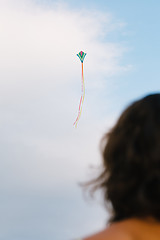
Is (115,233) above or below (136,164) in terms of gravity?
below

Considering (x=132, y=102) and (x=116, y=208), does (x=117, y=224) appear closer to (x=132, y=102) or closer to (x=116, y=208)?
(x=116, y=208)

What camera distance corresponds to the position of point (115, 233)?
2.38 m

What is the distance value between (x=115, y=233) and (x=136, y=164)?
1.32ft

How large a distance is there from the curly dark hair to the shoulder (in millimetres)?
152

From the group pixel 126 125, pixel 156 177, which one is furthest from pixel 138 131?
pixel 156 177

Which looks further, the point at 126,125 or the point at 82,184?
the point at 82,184

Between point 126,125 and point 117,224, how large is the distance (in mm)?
576

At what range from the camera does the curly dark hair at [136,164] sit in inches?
98.8

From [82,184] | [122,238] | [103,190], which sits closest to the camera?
[122,238]

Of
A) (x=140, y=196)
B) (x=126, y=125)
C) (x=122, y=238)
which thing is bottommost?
(x=122, y=238)

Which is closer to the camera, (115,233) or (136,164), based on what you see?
(115,233)

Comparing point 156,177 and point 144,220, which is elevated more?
point 156,177

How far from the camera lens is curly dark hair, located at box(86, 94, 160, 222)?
2.51m

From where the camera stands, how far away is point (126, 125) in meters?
2.63
